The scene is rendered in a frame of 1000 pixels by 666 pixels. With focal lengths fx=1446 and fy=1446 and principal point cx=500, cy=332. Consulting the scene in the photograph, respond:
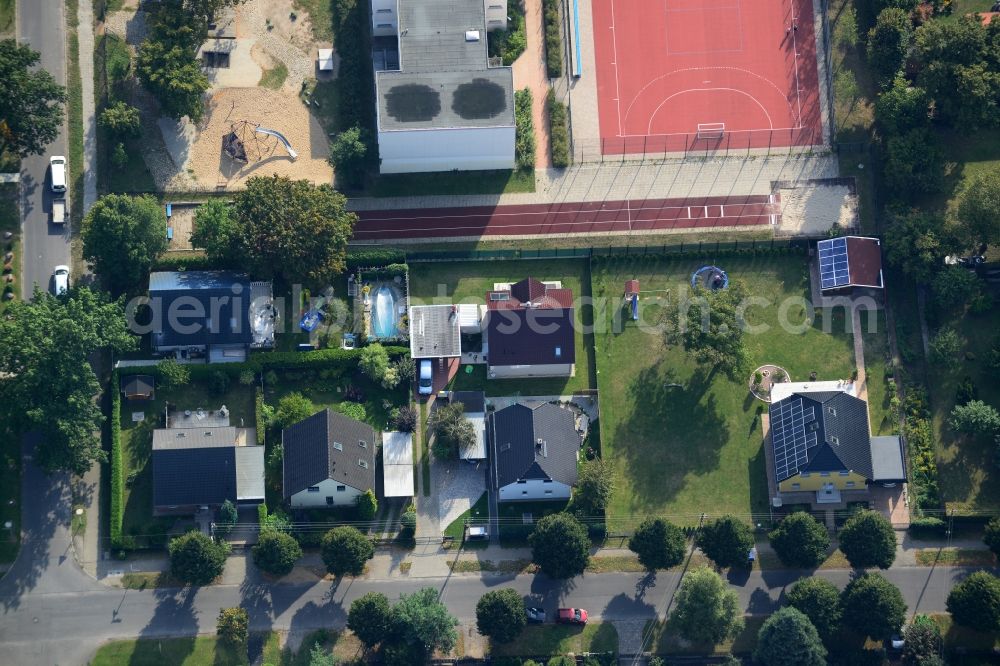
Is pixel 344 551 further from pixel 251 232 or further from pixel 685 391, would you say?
pixel 685 391

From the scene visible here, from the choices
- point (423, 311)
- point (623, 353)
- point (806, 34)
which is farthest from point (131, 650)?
point (806, 34)

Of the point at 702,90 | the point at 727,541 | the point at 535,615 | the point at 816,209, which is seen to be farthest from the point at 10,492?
the point at 816,209

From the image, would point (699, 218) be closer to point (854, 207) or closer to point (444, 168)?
point (854, 207)

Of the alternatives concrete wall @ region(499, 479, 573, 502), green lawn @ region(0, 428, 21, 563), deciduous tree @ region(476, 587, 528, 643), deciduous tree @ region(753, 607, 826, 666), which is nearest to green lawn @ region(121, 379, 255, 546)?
green lawn @ region(0, 428, 21, 563)

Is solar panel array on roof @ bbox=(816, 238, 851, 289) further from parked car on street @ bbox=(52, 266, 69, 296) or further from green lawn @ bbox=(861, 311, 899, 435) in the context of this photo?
parked car on street @ bbox=(52, 266, 69, 296)

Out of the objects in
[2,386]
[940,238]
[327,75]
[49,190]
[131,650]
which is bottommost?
[131,650]

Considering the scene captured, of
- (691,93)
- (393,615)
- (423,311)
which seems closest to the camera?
(393,615)

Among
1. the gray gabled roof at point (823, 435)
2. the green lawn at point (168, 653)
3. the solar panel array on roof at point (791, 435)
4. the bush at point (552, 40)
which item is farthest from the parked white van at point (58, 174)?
the gray gabled roof at point (823, 435)
